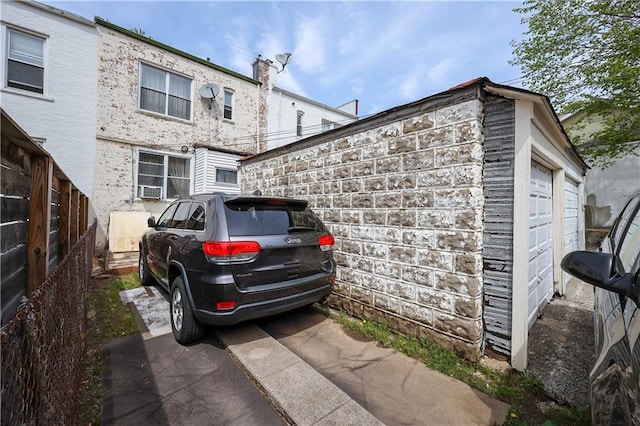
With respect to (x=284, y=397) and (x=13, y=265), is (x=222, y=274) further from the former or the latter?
(x=13, y=265)

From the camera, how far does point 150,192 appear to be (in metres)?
9.88

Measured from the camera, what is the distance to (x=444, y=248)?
321cm

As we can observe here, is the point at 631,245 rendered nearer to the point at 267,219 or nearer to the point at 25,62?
the point at 267,219

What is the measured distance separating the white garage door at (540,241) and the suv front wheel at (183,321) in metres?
4.18

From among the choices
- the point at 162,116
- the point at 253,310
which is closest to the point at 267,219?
the point at 253,310

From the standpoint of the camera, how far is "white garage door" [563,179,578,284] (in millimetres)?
5855

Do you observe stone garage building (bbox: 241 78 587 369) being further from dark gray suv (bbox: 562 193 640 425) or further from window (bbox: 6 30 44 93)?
window (bbox: 6 30 44 93)

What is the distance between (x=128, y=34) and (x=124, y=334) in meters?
10.4

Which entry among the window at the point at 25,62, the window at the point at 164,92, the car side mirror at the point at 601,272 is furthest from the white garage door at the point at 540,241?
the window at the point at 25,62

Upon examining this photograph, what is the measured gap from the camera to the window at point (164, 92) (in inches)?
392

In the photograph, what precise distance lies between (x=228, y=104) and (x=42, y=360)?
12.2m

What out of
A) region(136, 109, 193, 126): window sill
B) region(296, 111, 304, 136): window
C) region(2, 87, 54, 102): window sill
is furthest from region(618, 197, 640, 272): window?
region(296, 111, 304, 136): window

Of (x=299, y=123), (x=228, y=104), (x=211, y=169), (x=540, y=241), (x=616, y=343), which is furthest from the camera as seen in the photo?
(x=299, y=123)

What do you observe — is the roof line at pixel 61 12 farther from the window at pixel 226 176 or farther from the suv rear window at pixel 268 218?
the suv rear window at pixel 268 218
